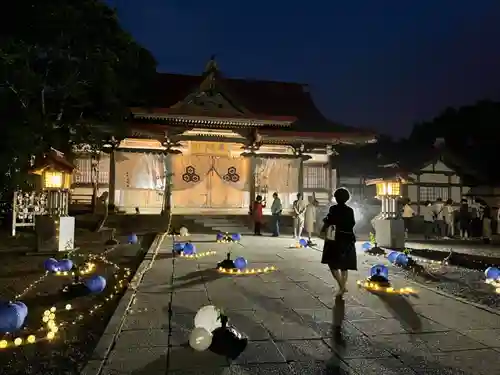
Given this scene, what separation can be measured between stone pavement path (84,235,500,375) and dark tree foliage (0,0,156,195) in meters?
10.4

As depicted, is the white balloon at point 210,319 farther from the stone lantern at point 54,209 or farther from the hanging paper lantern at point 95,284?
the stone lantern at point 54,209

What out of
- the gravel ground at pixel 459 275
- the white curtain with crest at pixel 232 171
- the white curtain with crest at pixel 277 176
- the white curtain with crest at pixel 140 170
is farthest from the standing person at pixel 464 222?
the white curtain with crest at pixel 140 170

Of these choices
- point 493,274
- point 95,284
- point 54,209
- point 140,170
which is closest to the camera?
point 95,284

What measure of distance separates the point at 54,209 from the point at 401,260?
9.72m

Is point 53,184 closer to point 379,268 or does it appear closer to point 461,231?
point 379,268

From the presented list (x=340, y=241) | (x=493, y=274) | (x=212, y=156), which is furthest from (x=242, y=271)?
(x=212, y=156)

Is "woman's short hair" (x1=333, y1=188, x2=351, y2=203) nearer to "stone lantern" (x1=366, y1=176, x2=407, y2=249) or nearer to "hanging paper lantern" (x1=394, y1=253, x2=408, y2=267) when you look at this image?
"hanging paper lantern" (x1=394, y1=253, x2=408, y2=267)

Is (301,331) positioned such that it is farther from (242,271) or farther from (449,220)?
(449,220)

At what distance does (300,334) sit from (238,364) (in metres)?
1.11

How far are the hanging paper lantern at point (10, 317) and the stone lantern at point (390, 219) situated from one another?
36.3ft

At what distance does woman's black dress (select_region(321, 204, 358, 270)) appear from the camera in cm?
637

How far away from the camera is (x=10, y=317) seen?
472 cm

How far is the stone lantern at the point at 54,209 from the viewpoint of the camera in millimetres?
11773

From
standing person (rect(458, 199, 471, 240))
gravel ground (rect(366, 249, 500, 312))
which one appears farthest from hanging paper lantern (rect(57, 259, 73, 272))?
standing person (rect(458, 199, 471, 240))
